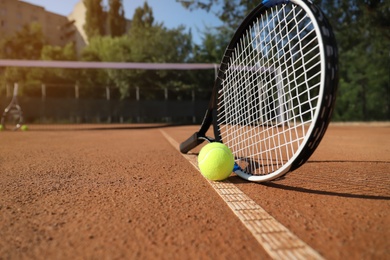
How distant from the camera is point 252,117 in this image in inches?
102

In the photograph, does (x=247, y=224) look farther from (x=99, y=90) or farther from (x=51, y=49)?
(x=51, y=49)

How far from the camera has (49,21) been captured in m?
31.5

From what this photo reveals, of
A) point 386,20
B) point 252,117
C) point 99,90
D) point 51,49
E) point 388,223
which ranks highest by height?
point 51,49

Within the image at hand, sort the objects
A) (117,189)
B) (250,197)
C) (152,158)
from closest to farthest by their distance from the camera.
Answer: (250,197) < (117,189) < (152,158)

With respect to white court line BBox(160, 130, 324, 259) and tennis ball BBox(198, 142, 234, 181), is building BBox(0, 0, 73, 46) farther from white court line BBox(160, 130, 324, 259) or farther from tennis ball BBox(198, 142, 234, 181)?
white court line BBox(160, 130, 324, 259)

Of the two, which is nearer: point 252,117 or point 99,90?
point 252,117

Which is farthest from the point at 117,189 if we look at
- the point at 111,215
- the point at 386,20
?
the point at 386,20

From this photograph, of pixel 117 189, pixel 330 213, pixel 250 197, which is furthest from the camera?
pixel 117 189

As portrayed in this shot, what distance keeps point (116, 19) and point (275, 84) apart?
31682mm

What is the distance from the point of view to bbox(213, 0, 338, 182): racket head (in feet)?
4.77

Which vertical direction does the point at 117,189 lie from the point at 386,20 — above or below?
below

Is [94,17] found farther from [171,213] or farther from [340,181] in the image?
[171,213]

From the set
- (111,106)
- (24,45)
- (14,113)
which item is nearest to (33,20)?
(24,45)

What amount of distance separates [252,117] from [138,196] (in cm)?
122
